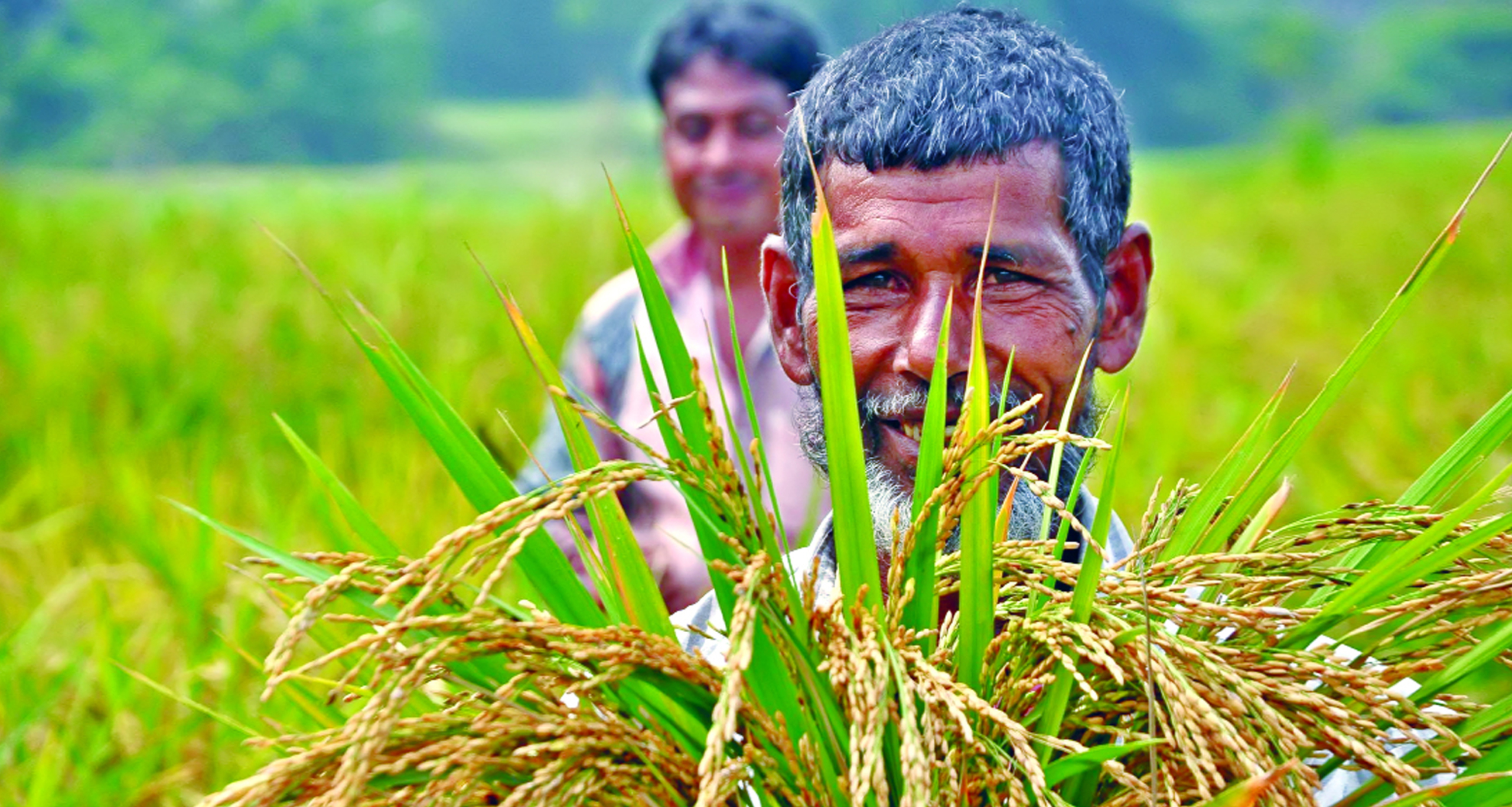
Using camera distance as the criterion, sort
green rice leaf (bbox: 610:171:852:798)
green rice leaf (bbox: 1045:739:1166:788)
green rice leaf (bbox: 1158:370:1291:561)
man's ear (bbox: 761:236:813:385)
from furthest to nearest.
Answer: man's ear (bbox: 761:236:813:385), green rice leaf (bbox: 1158:370:1291:561), green rice leaf (bbox: 610:171:852:798), green rice leaf (bbox: 1045:739:1166:788)

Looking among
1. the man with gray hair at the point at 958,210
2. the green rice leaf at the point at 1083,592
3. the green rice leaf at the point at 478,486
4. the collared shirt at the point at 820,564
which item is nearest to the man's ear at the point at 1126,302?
the man with gray hair at the point at 958,210

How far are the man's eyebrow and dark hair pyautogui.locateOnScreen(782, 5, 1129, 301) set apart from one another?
7 cm

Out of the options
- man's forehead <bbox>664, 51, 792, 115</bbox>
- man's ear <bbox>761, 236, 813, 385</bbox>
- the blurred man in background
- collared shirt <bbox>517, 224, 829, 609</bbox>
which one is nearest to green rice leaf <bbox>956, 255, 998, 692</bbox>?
man's ear <bbox>761, 236, 813, 385</bbox>

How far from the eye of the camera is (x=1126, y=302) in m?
1.52

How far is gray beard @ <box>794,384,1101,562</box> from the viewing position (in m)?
1.32

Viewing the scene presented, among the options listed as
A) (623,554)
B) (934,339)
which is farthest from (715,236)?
(623,554)

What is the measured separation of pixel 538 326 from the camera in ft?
18.1

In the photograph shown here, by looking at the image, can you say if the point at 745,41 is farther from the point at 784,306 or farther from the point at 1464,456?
the point at 1464,456

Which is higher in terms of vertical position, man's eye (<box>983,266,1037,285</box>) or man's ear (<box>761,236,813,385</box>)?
man's eye (<box>983,266,1037,285</box>)

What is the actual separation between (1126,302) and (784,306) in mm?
393

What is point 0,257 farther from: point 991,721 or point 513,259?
point 991,721

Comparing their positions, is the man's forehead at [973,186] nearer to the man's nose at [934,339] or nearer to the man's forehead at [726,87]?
the man's nose at [934,339]

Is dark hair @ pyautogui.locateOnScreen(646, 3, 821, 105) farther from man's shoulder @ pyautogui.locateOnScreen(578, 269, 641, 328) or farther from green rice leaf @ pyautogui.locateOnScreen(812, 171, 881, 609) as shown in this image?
green rice leaf @ pyautogui.locateOnScreen(812, 171, 881, 609)

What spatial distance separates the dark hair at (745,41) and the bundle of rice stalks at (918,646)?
2483 millimetres
